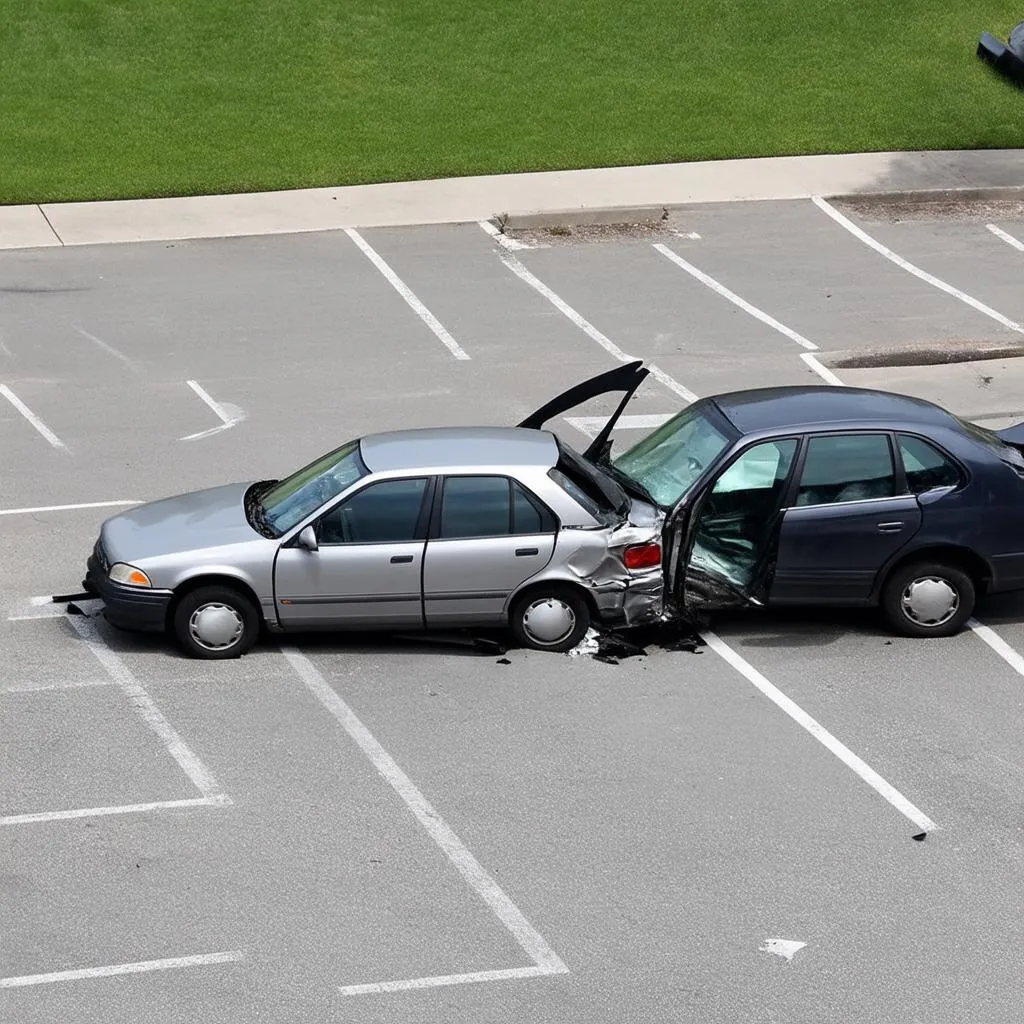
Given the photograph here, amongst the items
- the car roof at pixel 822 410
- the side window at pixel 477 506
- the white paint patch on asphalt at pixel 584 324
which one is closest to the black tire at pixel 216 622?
the side window at pixel 477 506

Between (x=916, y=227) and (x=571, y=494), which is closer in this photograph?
(x=571, y=494)

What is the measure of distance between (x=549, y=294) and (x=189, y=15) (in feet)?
38.4

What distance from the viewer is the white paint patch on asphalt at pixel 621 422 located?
50.3ft

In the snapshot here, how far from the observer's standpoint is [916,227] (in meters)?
21.7

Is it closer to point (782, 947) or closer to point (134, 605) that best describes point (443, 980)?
point (782, 947)

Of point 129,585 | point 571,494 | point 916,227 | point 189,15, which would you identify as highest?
point 189,15

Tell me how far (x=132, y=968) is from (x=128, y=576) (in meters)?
3.55

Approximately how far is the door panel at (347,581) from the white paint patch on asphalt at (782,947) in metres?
3.71

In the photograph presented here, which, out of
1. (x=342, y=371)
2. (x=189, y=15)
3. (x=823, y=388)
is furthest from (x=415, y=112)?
(x=823, y=388)

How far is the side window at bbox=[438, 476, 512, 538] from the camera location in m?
10.6

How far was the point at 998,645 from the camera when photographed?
11.2 m

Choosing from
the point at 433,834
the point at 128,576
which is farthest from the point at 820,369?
the point at 433,834

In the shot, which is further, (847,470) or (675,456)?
(675,456)

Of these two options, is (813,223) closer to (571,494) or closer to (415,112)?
(415,112)
